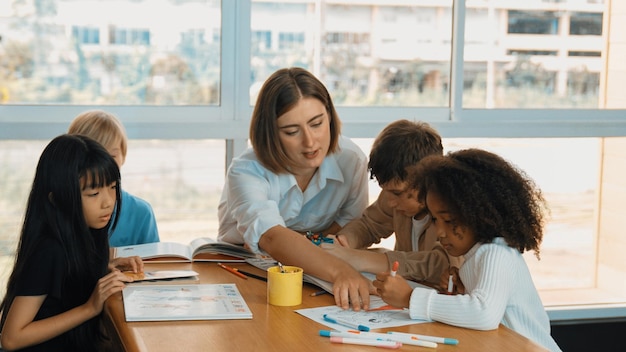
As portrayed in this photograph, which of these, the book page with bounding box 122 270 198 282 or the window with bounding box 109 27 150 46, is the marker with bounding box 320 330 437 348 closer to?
the book page with bounding box 122 270 198 282

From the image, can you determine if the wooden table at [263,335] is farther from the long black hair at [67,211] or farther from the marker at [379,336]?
the long black hair at [67,211]

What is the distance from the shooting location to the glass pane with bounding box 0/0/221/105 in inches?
117

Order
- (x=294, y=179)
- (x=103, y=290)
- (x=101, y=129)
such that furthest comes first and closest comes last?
(x=101, y=129), (x=294, y=179), (x=103, y=290)

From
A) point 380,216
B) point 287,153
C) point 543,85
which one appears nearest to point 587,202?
point 543,85

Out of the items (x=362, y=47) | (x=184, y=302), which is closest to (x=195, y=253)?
(x=184, y=302)

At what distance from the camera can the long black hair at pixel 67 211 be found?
1966 millimetres

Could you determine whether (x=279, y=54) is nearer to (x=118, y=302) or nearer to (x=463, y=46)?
(x=463, y=46)

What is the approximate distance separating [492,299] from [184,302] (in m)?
0.66

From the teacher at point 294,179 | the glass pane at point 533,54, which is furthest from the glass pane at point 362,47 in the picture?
the teacher at point 294,179

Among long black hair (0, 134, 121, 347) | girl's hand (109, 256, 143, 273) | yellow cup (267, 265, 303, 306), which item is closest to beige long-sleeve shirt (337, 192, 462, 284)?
yellow cup (267, 265, 303, 306)

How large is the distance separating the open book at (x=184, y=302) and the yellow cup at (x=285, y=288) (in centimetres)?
7

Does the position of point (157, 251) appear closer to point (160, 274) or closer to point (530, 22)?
point (160, 274)

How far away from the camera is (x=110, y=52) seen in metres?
3.05

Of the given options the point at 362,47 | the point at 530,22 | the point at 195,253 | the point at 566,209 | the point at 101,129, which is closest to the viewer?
the point at 195,253
